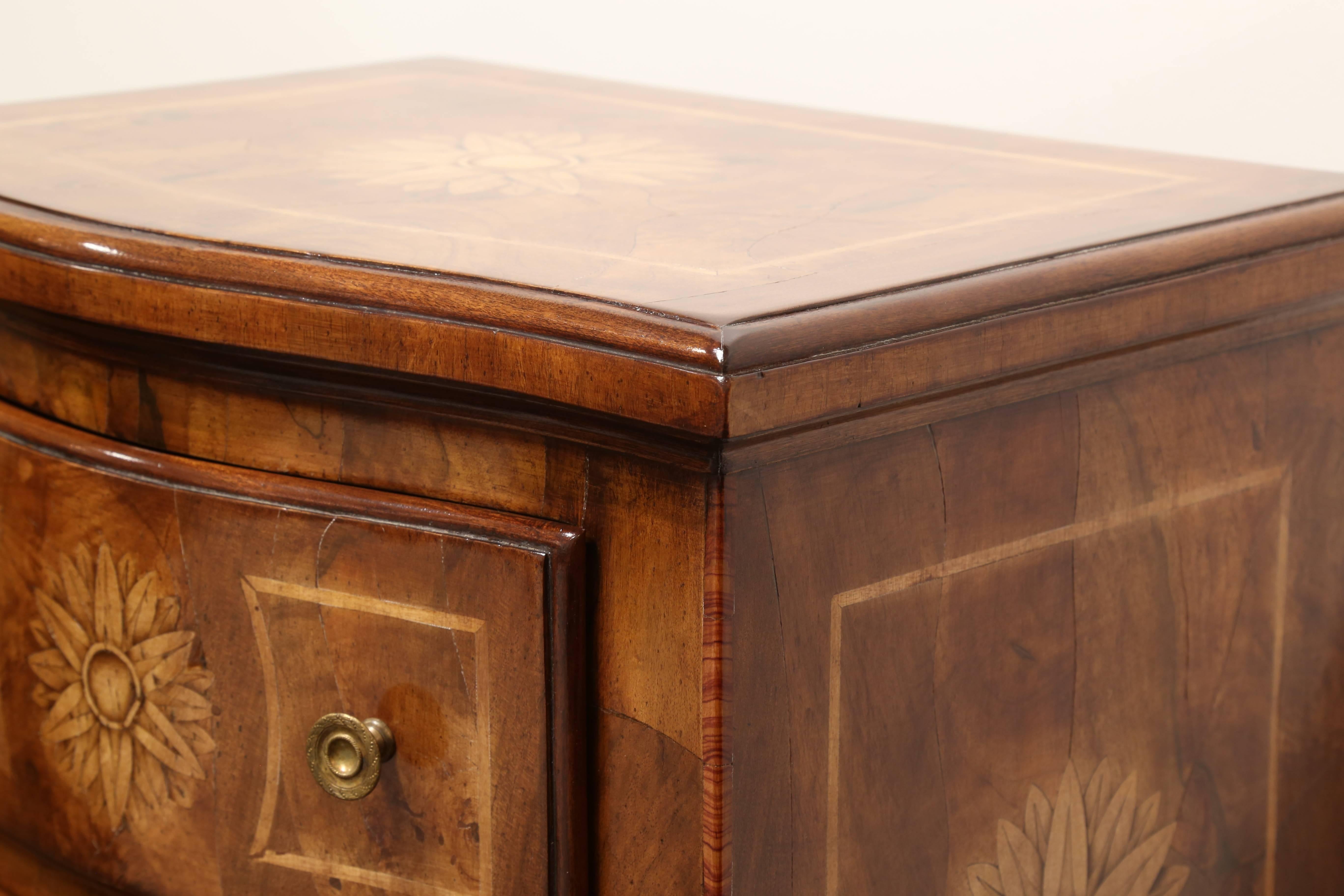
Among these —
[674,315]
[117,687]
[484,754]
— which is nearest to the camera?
[674,315]

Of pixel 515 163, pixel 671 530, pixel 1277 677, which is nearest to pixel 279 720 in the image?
pixel 671 530

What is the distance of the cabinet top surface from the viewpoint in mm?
668

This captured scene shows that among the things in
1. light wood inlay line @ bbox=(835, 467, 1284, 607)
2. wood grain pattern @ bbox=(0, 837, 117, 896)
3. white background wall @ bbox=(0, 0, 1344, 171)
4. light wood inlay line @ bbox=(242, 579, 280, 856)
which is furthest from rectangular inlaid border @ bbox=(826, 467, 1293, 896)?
white background wall @ bbox=(0, 0, 1344, 171)

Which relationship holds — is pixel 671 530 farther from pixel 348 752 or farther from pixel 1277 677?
pixel 1277 677

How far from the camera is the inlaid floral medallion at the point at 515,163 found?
A: 2.84 ft

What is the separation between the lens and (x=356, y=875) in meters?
0.74

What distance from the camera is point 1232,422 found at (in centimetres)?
77

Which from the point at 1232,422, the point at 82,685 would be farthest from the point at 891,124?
the point at 82,685

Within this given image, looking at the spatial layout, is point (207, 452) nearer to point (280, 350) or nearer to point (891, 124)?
point (280, 350)

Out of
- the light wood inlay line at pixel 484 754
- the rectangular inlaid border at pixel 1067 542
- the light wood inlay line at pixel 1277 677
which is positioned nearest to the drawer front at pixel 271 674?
the light wood inlay line at pixel 484 754

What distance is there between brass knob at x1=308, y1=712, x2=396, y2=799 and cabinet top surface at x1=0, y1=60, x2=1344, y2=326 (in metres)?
0.21

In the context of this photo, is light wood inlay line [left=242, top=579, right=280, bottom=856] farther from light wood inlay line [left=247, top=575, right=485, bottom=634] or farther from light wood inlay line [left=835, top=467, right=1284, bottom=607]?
light wood inlay line [left=835, top=467, right=1284, bottom=607]

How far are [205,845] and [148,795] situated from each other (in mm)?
43

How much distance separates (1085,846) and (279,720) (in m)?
0.39
